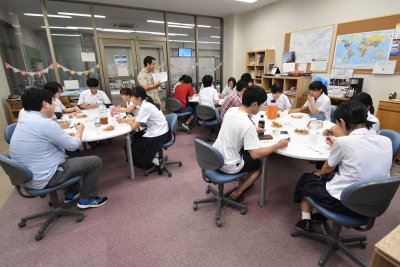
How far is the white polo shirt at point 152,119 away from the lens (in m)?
2.67

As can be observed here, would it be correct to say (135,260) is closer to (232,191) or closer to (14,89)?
(232,191)

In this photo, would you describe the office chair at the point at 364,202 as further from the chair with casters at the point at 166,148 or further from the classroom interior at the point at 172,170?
the chair with casters at the point at 166,148

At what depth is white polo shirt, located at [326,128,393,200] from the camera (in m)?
1.31

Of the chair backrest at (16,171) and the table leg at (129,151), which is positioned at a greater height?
the chair backrest at (16,171)

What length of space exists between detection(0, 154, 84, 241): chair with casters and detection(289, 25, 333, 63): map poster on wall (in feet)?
15.8

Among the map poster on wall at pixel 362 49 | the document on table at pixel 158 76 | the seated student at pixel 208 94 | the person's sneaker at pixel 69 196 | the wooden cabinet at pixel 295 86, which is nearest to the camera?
the person's sneaker at pixel 69 196

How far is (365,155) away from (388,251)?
60cm

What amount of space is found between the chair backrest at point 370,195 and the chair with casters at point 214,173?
2.84 feet

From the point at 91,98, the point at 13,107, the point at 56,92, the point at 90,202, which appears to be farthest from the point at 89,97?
the point at 90,202

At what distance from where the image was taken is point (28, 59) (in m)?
5.25

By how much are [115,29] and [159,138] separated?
6.48m

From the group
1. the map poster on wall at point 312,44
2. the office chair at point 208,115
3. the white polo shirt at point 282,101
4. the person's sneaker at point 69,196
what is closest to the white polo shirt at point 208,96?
the office chair at point 208,115

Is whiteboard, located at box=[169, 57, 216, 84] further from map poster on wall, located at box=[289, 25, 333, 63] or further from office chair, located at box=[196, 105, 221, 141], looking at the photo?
office chair, located at box=[196, 105, 221, 141]

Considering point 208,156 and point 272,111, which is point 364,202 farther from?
point 272,111
